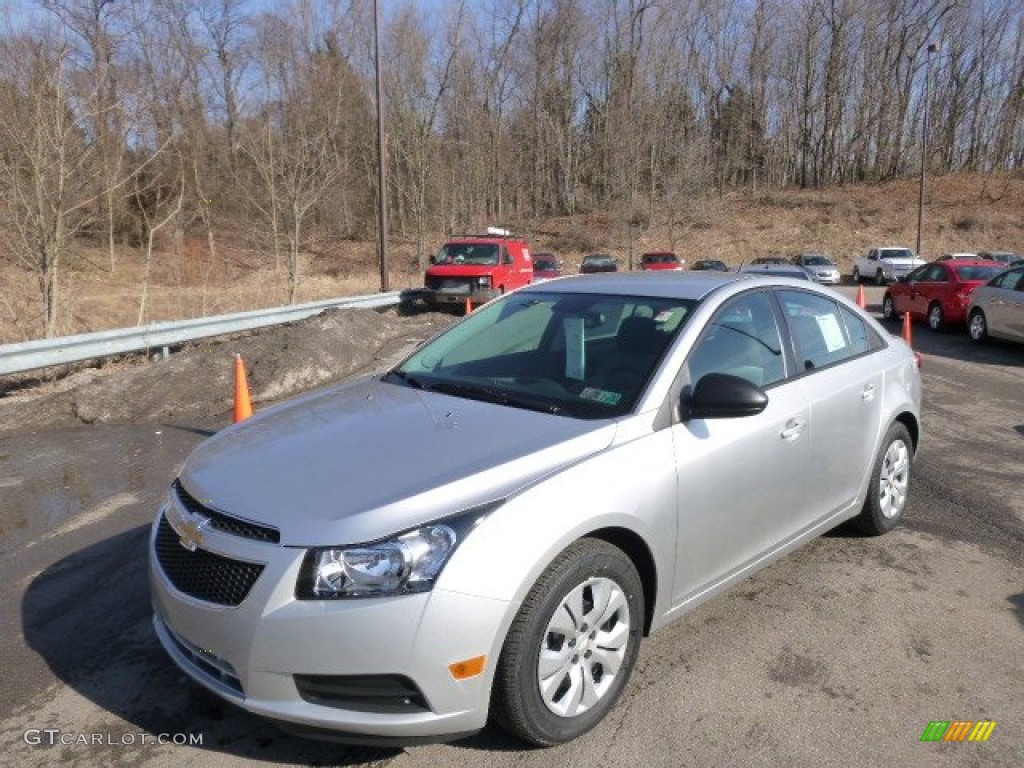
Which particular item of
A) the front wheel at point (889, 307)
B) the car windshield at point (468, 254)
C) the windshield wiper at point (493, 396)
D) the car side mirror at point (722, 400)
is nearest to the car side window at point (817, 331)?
the car side mirror at point (722, 400)

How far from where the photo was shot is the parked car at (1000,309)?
12.5 metres

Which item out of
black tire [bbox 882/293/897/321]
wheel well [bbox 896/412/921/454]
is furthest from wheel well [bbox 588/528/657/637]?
black tire [bbox 882/293/897/321]

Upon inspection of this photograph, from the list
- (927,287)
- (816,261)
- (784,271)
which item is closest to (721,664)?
(784,271)

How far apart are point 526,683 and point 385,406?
55.7 inches

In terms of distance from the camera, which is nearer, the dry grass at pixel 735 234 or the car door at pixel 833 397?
the car door at pixel 833 397

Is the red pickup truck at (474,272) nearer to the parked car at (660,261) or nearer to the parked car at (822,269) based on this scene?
the parked car at (660,261)

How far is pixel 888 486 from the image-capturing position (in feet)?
15.6

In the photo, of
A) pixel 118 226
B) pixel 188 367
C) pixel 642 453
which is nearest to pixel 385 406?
pixel 642 453

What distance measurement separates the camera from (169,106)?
42.4 meters

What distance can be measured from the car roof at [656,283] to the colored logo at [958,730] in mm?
1987

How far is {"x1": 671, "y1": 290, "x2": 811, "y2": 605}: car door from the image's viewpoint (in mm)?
3242

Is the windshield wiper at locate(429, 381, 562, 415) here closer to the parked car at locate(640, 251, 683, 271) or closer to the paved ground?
the paved ground

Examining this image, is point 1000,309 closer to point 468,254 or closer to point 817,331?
point 817,331

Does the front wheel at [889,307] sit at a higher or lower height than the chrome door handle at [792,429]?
lower
